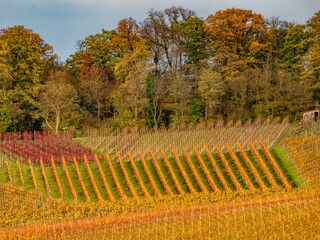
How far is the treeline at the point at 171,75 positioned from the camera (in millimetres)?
33844

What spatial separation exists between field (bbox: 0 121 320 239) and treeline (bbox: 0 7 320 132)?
14.5m

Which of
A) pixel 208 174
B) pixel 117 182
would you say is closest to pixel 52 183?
pixel 117 182

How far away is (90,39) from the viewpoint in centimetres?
4269

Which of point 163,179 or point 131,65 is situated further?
point 131,65

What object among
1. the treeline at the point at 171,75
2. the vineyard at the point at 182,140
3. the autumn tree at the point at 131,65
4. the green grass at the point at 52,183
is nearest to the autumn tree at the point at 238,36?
the treeline at the point at 171,75

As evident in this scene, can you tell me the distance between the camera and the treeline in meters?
33.8

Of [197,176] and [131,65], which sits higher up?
[131,65]

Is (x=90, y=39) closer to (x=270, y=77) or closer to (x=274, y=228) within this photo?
(x=270, y=77)

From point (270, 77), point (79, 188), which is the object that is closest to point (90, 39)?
point (270, 77)

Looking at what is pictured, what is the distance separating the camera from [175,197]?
46.5ft

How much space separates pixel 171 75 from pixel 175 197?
24.2 meters

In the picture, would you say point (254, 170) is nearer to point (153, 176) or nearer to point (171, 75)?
point (153, 176)

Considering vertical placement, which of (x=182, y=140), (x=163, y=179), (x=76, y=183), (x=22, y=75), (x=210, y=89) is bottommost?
(x=76, y=183)

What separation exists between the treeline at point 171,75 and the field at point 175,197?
14514 mm
